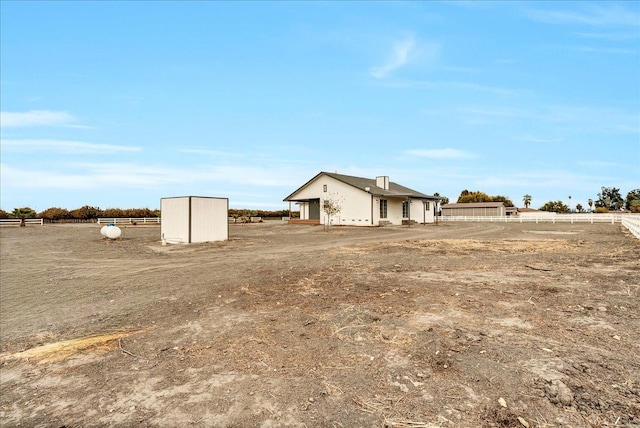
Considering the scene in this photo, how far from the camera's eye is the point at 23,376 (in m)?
4.34

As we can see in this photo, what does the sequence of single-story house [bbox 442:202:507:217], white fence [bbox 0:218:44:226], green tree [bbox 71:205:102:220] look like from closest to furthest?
white fence [bbox 0:218:44:226], green tree [bbox 71:205:102:220], single-story house [bbox 442:202:507:217]

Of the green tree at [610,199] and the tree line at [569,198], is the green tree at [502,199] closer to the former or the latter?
the tree line at [569,198]

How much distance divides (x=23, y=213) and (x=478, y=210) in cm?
7378

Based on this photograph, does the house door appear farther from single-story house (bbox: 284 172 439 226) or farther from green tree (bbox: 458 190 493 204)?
green tree (bbox: 458 190 493 204)

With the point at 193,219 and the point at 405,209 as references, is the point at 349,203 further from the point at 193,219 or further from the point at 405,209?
the point at 193,219

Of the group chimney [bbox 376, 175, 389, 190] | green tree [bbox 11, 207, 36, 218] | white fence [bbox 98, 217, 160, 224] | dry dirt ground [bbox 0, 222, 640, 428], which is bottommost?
dry dirt ground [bbox 0, 222, 640, 428]

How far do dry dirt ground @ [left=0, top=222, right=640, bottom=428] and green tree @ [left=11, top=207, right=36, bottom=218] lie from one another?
46638 mm

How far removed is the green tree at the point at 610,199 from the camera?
4186 inches

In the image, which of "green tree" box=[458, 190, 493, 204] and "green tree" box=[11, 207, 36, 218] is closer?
"green tree" box=[11, 207, 36, 218]

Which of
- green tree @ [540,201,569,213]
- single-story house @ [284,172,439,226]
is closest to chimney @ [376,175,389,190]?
single-story house @ [284,172,439,226]

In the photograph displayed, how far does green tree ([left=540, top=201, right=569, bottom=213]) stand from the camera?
3515 inches

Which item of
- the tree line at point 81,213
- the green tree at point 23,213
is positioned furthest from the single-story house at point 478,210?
the green tree at point 23,213

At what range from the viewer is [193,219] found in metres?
19.7

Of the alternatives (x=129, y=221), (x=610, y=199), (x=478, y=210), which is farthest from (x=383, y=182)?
(x=610, y=199)
